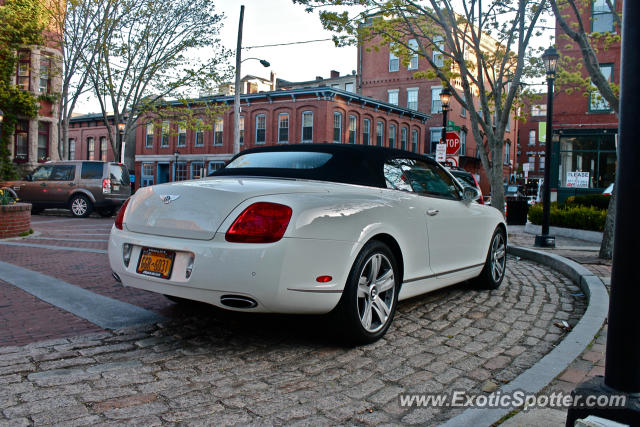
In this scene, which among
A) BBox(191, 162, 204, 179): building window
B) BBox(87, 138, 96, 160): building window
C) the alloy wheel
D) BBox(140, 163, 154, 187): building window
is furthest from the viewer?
BBox(87, 138, 96, 160): building window

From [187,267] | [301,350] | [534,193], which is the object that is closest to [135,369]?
[187,267]

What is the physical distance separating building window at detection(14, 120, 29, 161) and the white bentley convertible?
83.3 ft

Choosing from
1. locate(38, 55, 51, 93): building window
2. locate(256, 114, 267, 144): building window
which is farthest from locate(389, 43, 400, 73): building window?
locate(38, 55, 51, 93): building window

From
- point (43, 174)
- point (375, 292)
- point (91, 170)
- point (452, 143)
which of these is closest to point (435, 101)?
point (452, 143)

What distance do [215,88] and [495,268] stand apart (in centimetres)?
2114

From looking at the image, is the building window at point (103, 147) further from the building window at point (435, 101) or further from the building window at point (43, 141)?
the building window at point (435, 101)

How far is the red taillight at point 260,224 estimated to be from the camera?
3.38 metres

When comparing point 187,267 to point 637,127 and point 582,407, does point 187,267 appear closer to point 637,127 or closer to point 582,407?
point 582,407

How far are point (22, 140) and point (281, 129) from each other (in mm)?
16598

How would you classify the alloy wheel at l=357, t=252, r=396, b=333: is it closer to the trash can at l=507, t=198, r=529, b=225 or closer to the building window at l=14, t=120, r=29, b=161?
the trash can at l=507, t=198, r=529, b=225

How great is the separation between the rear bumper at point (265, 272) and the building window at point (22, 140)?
2636cm

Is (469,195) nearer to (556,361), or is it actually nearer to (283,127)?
(556,361)

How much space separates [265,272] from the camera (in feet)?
10.9

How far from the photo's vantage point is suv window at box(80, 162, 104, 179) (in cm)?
1700
